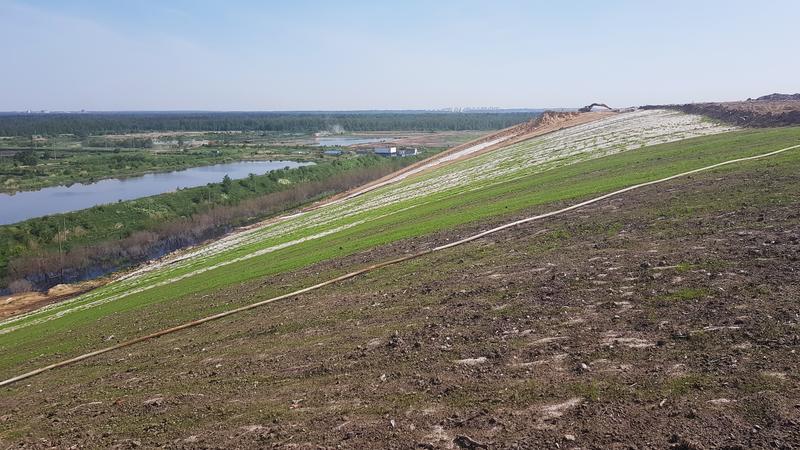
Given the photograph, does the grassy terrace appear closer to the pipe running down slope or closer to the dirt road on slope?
the pipe running down slope

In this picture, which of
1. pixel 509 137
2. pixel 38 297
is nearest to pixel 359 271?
pixel 38 297

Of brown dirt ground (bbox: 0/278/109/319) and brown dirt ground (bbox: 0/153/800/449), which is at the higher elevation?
brown dirt ground (bbox: 0/153/800/449)

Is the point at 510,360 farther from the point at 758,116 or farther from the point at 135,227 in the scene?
the point at 135,227

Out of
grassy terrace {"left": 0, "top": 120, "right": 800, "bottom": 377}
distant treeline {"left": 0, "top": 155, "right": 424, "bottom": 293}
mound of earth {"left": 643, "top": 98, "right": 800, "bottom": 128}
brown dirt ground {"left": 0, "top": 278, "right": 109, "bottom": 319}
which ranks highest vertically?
mound of earth {"left": 643, "top": 98, "right": 800, "bottom": 128}

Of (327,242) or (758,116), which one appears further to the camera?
(758,116)

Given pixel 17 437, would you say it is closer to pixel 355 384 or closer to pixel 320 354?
pixel 320 354

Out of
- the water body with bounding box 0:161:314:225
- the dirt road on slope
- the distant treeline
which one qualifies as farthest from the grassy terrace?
the water body with bounding box 0:161:314:225

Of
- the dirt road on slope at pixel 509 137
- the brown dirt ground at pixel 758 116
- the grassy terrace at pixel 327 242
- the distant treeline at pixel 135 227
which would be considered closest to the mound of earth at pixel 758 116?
the brown dirt ground at pixel 758 116
